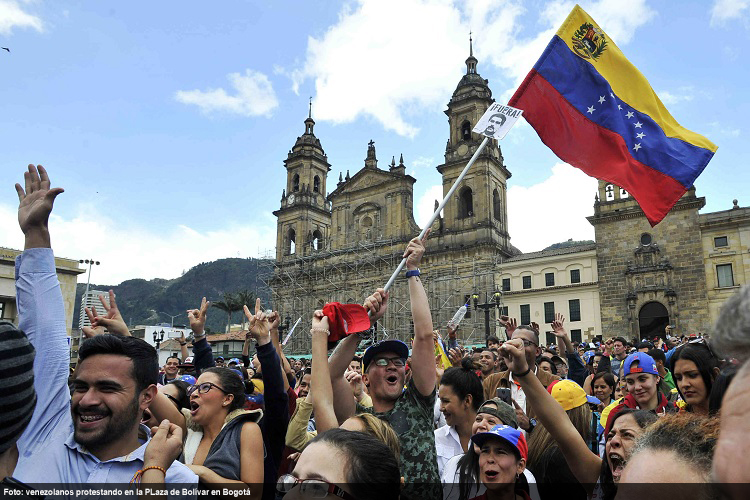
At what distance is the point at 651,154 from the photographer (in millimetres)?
6695

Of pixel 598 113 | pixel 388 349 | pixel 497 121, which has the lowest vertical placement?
pixel 388 349

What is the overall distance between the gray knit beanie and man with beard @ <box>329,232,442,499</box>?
203 centimetres

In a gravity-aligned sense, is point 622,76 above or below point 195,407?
above

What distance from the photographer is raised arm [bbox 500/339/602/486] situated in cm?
303

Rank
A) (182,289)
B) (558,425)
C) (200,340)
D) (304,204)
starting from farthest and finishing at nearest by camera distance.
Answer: (182,289) < (304,204) < (200,340) < (558,425)

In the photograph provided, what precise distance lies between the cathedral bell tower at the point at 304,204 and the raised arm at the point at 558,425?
147 feet

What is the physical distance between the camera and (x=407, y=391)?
3.57 m

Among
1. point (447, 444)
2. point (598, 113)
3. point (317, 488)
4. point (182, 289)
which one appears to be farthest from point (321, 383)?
point (182, 289)

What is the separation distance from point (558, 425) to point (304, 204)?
4672cm

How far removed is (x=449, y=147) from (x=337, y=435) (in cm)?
4079

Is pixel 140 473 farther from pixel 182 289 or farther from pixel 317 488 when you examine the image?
pixel 182 289

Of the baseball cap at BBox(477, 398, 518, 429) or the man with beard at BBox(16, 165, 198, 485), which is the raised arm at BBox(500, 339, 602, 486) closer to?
the baseball cap at BBox(477, 398, 518, 429)

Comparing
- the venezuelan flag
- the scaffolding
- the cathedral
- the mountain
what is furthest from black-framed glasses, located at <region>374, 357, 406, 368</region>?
the mountain

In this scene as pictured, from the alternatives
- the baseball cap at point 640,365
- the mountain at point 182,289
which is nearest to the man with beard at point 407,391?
the baseball cap at point 640,365
